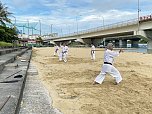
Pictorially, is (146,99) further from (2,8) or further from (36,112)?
(2,8)

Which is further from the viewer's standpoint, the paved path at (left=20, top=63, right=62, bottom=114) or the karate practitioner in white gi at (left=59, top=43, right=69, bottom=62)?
the karate practitioner in white gi at (left=59, top=43, right=69, bottom=62)

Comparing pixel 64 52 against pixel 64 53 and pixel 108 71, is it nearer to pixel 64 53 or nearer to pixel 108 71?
pixel 64 53

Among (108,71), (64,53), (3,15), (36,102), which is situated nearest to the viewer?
(36,102)

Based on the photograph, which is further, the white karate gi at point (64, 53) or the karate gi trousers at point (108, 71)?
the white karate gi at point (64, 53)

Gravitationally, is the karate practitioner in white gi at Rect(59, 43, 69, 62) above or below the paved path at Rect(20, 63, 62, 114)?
above

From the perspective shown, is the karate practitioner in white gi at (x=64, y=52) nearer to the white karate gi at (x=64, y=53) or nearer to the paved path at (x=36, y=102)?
the white karate gi at (x=64, y=53)

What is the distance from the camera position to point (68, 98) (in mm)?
9102

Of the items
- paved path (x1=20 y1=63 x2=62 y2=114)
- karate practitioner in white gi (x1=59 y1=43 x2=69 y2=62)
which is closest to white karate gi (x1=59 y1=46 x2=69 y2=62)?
karate practitioner in white gi (x1=59 y1=43 x2=69 y2=62)

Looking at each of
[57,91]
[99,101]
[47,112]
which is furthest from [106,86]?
[47,112]

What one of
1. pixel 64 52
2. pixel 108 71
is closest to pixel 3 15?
pixel 64 52

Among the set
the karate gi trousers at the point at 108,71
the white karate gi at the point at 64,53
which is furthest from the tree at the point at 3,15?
the karate gi trousers at the point at 108,71

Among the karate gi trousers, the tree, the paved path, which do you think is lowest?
the paved path

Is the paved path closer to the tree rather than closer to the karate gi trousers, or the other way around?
the karate gi trousers

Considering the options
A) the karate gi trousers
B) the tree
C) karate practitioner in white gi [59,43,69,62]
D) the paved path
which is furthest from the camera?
the tree
